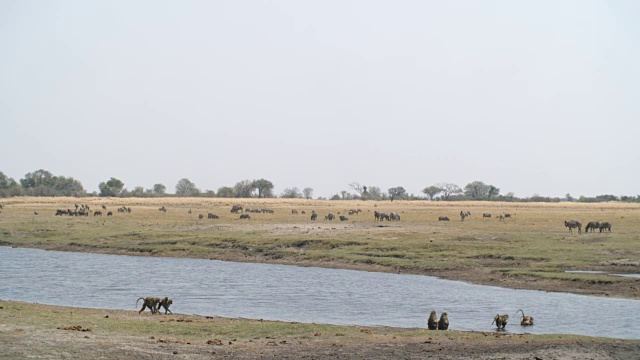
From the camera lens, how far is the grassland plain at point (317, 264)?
1695 centimetres

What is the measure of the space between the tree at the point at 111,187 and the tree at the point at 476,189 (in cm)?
7542

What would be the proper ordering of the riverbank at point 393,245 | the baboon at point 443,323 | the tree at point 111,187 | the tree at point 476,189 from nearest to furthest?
1. the baboon at point 443,323
2. the riverbank at point 393,245
3. the tree at point 111,187
4. the tree at point 476,189

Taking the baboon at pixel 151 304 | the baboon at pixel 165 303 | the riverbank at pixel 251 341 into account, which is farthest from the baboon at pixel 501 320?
the baboon at pixel 151 304

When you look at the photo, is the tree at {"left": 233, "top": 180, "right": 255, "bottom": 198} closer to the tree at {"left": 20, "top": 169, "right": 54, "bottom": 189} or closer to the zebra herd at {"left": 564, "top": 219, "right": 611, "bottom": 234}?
A: the tree at {"left": 20, "top": 169, "right": 54, "bottom": 189}

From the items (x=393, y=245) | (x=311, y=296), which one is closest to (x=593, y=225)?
(x=393, y=245)

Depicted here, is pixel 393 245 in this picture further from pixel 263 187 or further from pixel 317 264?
pixel 263 187

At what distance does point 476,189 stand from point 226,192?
60.6 m

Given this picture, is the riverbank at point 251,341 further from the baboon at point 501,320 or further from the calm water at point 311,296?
the calm water at point 311,296

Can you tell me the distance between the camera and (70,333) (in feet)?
58.2

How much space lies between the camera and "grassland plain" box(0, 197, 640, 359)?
55.6 ft

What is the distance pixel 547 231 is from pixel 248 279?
2496 centimetres

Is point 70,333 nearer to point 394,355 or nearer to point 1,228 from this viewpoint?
point 394,355

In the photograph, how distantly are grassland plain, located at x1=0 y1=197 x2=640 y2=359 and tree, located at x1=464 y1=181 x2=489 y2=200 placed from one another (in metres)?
105

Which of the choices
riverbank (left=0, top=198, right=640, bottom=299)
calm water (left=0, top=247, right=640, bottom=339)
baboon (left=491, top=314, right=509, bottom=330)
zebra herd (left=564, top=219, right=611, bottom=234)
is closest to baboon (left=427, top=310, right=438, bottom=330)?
calm water (left=0, top=247, right=640, bottom=339)
